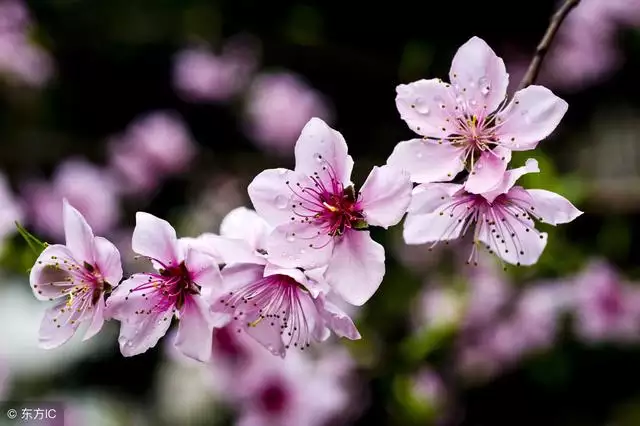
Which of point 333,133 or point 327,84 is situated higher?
point 327,84

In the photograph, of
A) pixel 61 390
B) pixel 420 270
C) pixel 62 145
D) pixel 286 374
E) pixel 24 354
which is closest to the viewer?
pixel 286 374

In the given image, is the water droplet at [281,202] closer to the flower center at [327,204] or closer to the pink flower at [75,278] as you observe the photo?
the flower center at [327,204]

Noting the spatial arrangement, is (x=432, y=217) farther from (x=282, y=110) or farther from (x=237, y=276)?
(x=282, y=110)

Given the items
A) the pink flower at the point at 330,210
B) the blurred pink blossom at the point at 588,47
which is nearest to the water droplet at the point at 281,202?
the pink flower at the point at 330,210

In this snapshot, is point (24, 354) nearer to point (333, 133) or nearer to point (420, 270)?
point (420, 270)

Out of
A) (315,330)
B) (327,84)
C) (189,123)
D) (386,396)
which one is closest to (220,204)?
(189,123)
